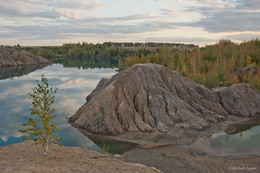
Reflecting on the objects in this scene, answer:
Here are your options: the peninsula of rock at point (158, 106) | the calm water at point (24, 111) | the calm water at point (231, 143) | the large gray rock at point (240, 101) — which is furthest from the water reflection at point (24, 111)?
the large gray rock at point (240, 101)

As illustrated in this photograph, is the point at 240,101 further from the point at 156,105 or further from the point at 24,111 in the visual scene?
the point at 24,111

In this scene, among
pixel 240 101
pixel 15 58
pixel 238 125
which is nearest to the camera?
pixel 238 125

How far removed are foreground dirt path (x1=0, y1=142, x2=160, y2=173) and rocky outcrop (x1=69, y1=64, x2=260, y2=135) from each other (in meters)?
12.4

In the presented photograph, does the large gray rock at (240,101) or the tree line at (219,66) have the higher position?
the tree line at (219,66)

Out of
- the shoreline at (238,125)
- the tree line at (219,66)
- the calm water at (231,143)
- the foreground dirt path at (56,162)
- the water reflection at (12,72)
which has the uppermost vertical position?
the tree line at (219,66)

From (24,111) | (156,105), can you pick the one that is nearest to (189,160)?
(156,105)

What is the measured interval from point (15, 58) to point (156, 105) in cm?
16050

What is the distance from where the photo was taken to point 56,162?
19.5 m

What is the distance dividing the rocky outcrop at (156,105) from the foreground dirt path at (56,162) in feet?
40.6

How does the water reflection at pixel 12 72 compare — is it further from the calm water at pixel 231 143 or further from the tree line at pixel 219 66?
the calm water at pixel 231 143

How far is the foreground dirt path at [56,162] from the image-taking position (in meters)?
17.6

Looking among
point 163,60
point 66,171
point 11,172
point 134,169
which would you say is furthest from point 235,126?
point 163,60

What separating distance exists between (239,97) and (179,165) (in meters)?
28.4

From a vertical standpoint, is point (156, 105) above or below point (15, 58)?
below
